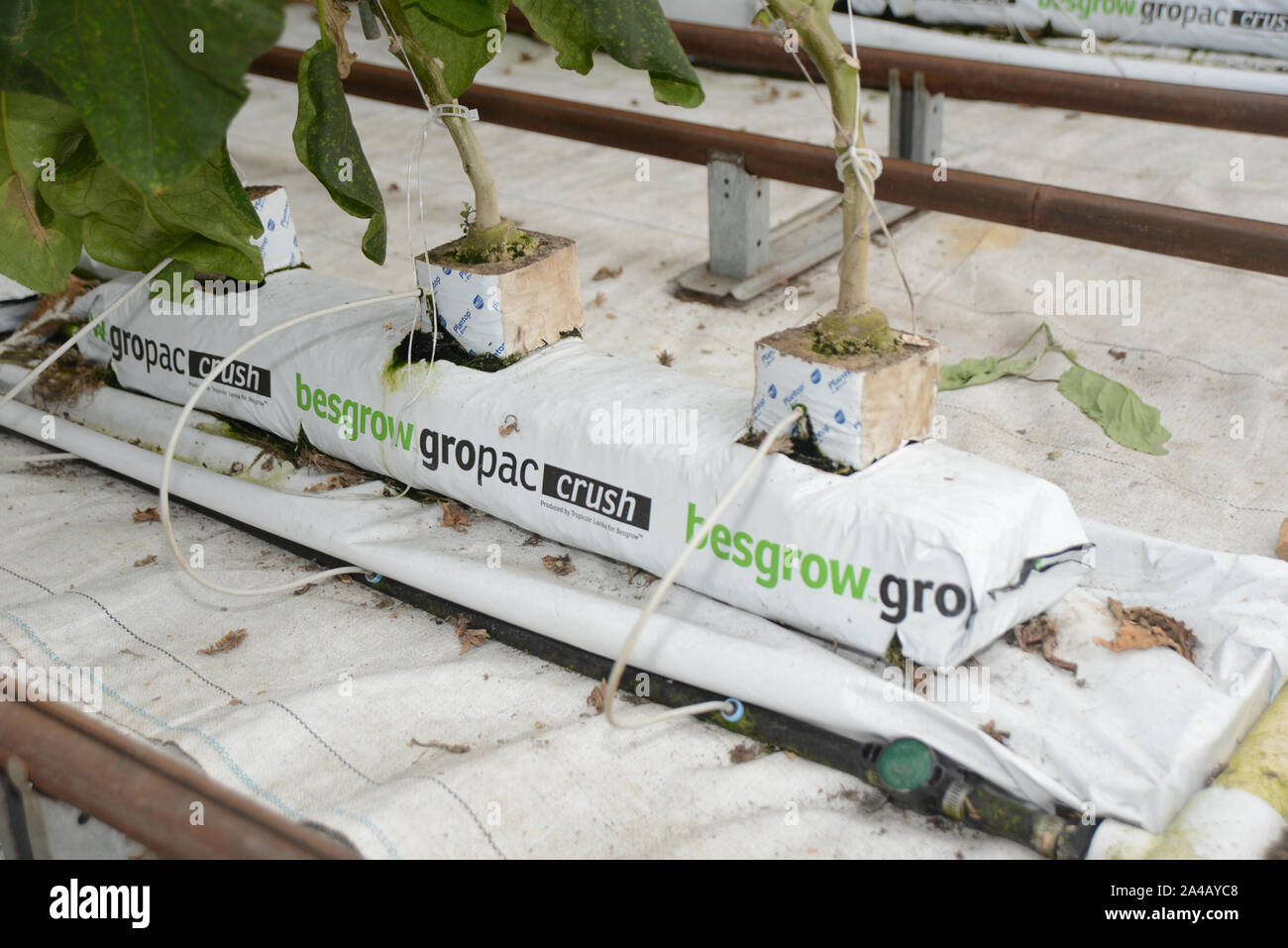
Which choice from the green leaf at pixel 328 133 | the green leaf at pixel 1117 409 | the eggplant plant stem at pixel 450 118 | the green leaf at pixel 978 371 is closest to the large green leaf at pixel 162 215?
the green leaf at pixel 328 133

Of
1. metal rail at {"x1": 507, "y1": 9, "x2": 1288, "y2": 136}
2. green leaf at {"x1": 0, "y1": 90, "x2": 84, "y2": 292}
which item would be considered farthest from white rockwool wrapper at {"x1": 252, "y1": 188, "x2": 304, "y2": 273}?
metal rail at {"x1": 507, "y1": 9, "x2": 1288, "y2": 136}

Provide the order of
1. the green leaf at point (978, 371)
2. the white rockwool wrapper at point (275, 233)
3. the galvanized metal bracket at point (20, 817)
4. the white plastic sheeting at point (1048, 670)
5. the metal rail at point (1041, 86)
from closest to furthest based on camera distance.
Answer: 1. the galvanized metal bracket at point (20, 817)
2. the white plastic sheeting at point (1048, 670)
3. the white rockwool wrapper at point (275, 233)
4. the green leaf at point (978, 371)
5. the metal rail at point (1041, 86)

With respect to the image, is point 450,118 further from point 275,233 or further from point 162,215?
point 275,233

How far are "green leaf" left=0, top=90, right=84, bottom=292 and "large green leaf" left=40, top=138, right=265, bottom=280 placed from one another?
3 centimetres

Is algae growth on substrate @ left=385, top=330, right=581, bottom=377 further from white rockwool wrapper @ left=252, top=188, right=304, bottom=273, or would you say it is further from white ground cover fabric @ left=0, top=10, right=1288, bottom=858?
white rockwool wrapper @ left=252, top=188, right=304, bottom=273

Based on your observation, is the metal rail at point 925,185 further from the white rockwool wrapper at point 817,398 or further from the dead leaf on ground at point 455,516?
the dead leaf on ground at point 455,516

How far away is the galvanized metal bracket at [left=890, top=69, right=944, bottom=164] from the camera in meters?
3.60

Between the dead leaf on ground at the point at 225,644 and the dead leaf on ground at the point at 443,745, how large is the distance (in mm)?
423

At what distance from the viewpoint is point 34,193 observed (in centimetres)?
207

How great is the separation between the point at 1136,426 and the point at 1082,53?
249 cm

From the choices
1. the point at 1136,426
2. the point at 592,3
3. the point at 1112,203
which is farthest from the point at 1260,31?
the point at 592,3

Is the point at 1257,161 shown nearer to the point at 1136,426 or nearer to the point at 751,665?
the point at 1136,426

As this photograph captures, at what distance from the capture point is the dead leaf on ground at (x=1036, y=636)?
1.74m

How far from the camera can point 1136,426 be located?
2447 mm
